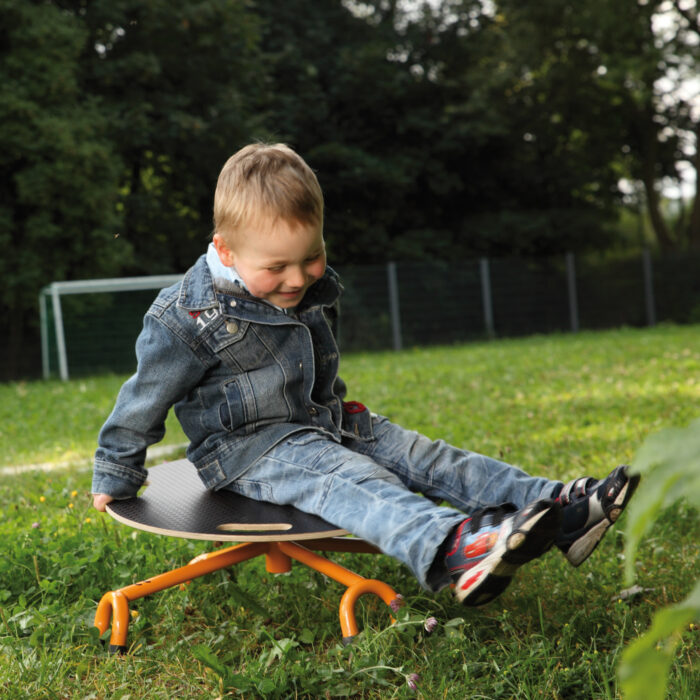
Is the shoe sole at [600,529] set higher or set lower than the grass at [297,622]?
higher

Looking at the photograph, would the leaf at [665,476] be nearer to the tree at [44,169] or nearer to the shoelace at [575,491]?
the shoelace at [575,491]

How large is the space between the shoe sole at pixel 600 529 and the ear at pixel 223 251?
3.66ft

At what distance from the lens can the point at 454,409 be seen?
18.6ft

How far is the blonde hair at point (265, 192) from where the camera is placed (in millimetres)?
2062

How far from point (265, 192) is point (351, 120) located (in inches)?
673

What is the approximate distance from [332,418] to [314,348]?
203 millimetres

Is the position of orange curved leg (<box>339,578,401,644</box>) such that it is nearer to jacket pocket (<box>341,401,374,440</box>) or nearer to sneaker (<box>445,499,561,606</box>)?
sneaker (<box>445,499,561,606</box>)

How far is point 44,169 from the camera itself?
38.5ft

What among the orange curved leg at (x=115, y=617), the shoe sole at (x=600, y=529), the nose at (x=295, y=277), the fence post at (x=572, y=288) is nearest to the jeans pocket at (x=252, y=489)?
the orange curved leg at (x=115, y=617)

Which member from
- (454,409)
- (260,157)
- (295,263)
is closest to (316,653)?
(295,263)

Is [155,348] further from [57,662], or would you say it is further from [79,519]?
[79,519]

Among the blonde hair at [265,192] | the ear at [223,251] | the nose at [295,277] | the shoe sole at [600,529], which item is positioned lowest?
the shoe sole at [600,529]

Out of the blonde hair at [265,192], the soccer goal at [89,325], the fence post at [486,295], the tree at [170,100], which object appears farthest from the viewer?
the fence post at [486,295]

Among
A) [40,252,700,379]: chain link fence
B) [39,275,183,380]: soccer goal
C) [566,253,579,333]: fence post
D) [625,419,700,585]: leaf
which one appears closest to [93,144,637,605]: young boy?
[625,419,700,585]: leaf
